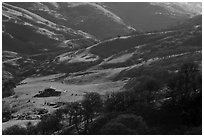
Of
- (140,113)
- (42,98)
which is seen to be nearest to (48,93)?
(42,98)

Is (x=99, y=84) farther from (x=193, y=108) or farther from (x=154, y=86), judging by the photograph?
(x=193, y=108)

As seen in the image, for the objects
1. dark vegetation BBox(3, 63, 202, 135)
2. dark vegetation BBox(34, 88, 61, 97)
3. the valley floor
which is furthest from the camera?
dark vegetation BBox(34, 88, 61, 97)

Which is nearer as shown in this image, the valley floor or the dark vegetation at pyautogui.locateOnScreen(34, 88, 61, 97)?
the valley floor

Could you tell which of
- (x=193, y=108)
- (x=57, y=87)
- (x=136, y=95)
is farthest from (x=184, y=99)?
(x=57, y=87)

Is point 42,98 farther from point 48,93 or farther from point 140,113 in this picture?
point 140,113

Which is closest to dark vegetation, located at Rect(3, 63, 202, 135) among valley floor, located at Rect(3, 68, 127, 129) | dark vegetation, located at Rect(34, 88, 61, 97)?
valley floor, located at Rect(3, 68, 127, 129)

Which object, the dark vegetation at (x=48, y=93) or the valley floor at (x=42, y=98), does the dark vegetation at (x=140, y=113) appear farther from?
the dark vegetation at (x=48, y=93)

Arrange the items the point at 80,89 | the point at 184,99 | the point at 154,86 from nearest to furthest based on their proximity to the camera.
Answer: the point at 184,99 → the point at 154,86 → the point at 80,89

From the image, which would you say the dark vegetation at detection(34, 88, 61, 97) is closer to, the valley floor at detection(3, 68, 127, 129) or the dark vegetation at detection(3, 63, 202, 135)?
the valley floor at detection(3, 68, 127, 129)
